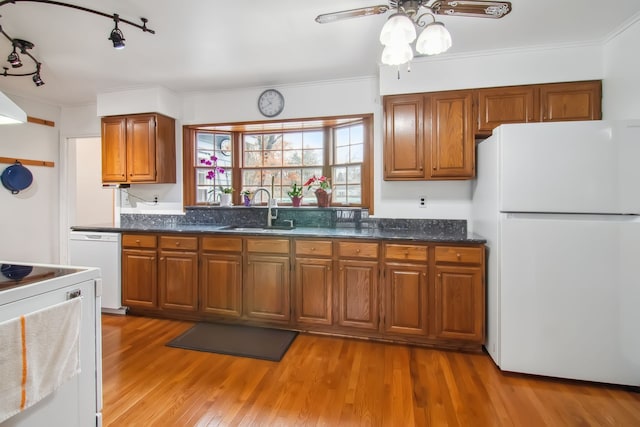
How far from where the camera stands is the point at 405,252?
2625 millimetres

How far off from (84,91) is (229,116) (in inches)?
70.0

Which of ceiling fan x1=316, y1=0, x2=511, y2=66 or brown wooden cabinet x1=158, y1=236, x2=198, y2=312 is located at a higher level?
ceiling fan x1=316, y1=0, x2=511, y2=66

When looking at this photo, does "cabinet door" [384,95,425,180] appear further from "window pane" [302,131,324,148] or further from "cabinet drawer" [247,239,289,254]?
"cabinet drawer" [247,239,289,254]

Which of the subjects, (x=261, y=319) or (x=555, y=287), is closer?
(x=555, y=287)

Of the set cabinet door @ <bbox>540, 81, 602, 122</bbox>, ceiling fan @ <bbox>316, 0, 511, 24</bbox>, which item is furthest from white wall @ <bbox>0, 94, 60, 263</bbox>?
cabinet door @ <bbox>540, 81, 602, 122</bbox>

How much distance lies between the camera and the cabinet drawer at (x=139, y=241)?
3.23 m

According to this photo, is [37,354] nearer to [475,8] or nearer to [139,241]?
[139,241]

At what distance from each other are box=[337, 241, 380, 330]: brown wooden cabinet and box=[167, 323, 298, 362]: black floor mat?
0.55m

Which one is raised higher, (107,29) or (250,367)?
(107,29)

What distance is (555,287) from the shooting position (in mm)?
2127

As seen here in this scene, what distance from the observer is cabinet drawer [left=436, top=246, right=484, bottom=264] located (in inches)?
98.2

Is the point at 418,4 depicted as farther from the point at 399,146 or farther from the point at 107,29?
the point at 107,29

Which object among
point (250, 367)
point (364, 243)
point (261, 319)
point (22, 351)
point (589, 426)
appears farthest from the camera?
point (261, 319)

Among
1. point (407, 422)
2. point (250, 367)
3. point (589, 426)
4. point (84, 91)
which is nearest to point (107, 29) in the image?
point (84, 91)
